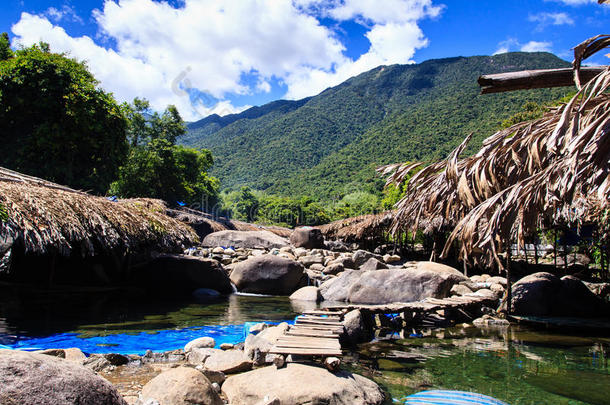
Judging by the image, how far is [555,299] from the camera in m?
8.02

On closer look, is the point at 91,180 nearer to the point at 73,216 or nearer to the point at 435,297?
the point at 73,216

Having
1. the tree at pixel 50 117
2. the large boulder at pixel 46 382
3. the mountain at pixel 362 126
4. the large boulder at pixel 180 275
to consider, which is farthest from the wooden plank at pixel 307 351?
the mountain at pixel 362 126

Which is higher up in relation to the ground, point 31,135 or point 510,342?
point 31,135

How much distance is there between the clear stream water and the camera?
13.7 ft

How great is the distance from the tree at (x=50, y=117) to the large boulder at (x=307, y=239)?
10102mm

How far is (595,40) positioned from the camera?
8.70 ft

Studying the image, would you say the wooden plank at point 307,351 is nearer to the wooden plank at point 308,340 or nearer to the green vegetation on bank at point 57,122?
the wooden plank at point 308,340

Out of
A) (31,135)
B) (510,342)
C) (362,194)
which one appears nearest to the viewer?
(510,342)

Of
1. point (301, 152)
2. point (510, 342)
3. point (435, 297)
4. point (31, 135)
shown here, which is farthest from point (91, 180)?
point (301, 152)

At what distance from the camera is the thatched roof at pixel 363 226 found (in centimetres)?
1723

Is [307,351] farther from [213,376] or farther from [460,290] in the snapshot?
[460,290]

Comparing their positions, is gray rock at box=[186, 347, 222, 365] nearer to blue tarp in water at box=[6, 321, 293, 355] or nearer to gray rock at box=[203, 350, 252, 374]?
gray rock at box=[203, 350, 252, 374]

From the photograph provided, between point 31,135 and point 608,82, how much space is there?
16.3m

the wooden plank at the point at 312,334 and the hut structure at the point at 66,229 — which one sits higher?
the hut structure at the point at 66,229
